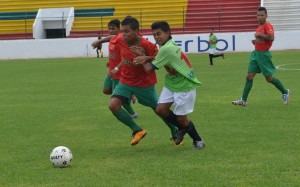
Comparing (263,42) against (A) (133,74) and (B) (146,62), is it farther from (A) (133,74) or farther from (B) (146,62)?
(B) (146,62)

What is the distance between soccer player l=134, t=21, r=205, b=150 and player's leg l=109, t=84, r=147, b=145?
18.9 inches

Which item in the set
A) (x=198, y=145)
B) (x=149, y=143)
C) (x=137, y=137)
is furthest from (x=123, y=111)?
(x=198, y=145)

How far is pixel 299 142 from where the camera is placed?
29.4ft

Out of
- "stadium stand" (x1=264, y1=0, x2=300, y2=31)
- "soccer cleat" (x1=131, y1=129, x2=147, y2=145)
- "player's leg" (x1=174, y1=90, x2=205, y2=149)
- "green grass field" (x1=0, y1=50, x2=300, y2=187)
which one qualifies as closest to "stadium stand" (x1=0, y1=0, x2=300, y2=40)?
"stadium stand" (x1=264, y1=0, x2=300, y2=31)

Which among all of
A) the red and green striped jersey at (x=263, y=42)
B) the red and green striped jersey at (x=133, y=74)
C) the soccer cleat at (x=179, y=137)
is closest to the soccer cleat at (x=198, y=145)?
the soccer cleat at (x=179, y=137)

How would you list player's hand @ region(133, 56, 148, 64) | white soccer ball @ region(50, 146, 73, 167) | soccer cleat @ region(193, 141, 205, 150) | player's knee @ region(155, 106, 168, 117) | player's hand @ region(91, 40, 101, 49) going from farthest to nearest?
player's hand @ region(91, 40, 101, 49)
player's knee @ region(155, 106, 168, 117)
soccer cleat @ region(193, 141, 205, 150)
player's hand @ region(133, 56, 148, 64)
white soccer ball @ region(50, 146, 73, 167)

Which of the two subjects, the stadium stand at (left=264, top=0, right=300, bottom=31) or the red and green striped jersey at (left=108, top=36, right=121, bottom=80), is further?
the stadium stand at (left=264, top=0, right=300, bottom=31)

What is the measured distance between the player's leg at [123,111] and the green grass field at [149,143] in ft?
0.81

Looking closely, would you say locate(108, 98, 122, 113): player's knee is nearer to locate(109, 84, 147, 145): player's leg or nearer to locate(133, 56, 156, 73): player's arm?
locate(109, 84, 147, 145): player's leg

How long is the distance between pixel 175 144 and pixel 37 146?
6.83 ft

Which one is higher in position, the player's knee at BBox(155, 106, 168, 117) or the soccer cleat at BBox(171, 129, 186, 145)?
the player's knee at BBox(155, 106, 168, 117)

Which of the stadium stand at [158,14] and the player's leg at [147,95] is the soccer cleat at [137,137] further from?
the stadium stand at [158,14]

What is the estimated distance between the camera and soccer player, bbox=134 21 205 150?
834 centimetres

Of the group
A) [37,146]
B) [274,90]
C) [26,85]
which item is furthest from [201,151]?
[26,85]
